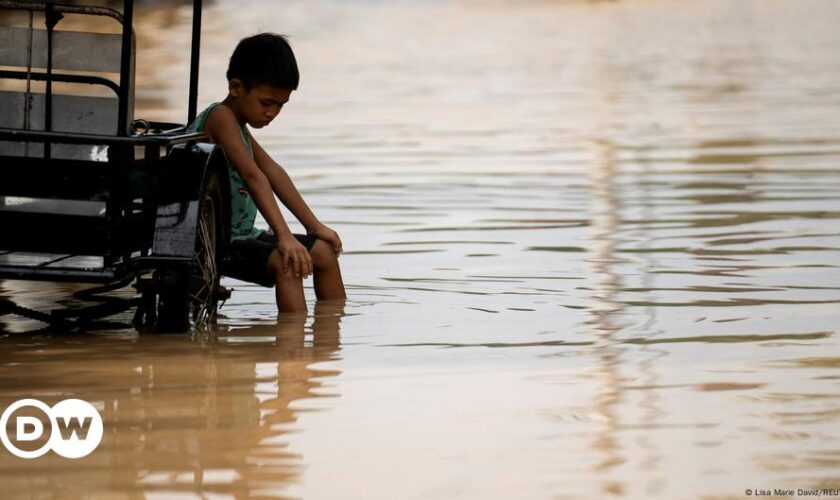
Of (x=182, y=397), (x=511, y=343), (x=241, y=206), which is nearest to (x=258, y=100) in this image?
(x=241, y=206)

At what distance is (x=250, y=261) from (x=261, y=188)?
327mm

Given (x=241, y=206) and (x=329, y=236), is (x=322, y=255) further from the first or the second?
(x=241, y=206)

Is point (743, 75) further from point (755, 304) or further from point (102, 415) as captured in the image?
point (102, 415)

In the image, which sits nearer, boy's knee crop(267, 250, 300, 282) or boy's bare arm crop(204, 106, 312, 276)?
boy's bare arm crop(204, 106, 312, 276)

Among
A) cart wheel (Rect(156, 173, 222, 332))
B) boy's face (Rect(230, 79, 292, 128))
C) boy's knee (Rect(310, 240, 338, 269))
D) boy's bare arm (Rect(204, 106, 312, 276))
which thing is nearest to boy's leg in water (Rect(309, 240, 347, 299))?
boy's knee (Rect(310, 240, 338, 269))

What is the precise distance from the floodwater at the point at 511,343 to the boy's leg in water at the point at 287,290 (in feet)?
0.36

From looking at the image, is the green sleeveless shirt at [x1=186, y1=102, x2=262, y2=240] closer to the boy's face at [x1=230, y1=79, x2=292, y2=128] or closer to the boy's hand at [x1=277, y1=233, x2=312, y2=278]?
the boy's face at [x1=230, y1=79, x2=292, y2=128]

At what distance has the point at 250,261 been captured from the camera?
7.21m

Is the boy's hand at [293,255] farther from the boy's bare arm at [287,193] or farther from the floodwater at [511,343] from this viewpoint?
the boy's bare arm at [287,193]

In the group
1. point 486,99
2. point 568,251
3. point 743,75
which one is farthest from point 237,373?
point 743,75

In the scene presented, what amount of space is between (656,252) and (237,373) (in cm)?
349

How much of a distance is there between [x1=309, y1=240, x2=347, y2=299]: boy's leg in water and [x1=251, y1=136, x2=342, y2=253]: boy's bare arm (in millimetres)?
37

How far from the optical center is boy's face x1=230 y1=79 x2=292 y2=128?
22.9 feet

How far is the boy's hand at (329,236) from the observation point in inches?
290
